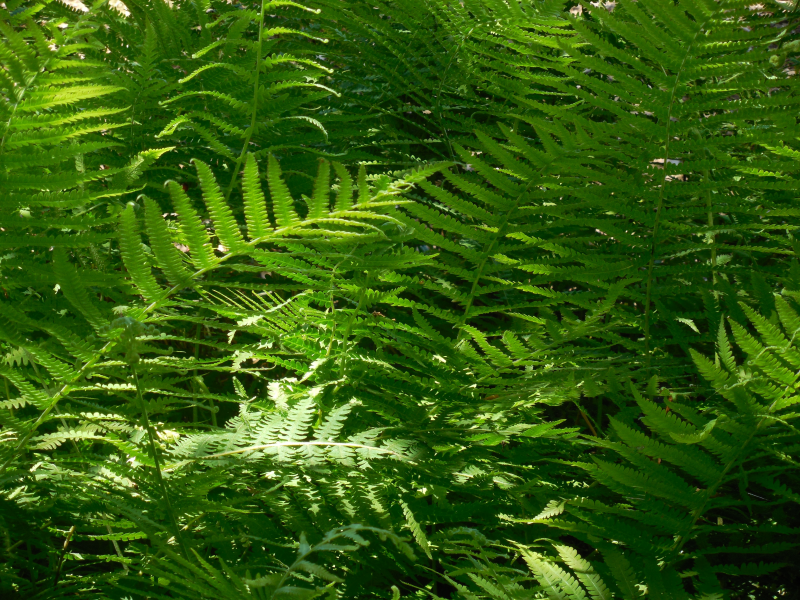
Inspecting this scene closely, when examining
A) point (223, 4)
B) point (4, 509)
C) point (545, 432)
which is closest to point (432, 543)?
point (545, 432)

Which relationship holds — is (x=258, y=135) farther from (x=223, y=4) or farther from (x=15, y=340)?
(x=15, y=340)

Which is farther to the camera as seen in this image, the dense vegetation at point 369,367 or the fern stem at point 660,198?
the fern stem at point 660,198

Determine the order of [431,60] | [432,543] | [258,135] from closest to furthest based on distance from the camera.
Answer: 1. [432,543]
2. [258,135]
3. [431,60]

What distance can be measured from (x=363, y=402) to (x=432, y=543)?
0.68 ft

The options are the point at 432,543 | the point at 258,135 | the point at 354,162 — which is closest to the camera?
the point at 432,543

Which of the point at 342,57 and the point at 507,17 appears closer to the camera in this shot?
the point at 507,17

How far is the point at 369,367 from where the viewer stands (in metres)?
0.94

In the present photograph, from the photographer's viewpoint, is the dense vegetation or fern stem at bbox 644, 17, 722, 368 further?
fern stem at bbox 644, 17, 722, 368

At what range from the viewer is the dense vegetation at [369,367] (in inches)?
28.1

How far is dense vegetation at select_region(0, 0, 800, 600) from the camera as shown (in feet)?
2.34

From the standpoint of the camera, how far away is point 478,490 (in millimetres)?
842

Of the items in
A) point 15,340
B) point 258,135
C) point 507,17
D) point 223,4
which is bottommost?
point 15,340

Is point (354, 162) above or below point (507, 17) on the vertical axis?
below

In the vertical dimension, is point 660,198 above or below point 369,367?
above
